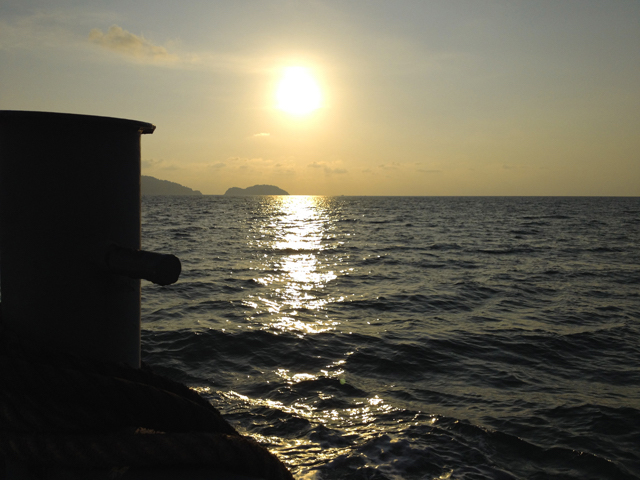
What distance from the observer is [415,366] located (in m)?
6.78

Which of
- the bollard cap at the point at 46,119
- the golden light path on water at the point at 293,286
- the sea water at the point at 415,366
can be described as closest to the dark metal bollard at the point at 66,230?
the bollard cap at the point at 46,119

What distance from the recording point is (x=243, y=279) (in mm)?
13531

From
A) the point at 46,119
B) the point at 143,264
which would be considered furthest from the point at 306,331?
the point at 46,119

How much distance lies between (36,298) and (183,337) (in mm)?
6907

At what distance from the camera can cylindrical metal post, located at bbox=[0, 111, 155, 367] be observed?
46.8 inches

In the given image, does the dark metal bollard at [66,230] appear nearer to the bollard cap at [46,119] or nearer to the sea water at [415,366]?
the bollard cap at [46,119]

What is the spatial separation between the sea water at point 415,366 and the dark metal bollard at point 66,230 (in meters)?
3.25

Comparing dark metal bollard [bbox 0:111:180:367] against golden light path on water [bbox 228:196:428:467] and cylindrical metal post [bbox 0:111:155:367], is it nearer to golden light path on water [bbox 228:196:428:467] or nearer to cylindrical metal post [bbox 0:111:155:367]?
cylindrical metal post [bbox 0:111:155:367]

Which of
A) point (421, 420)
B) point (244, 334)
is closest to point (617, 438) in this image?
point (421, 420)

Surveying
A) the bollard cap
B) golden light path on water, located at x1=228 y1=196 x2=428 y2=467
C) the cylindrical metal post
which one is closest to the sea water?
golden light path on water, located at x1=228 y1=196 x2=428 y2=467

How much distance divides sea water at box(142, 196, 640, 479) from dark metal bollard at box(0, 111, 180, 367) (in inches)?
128

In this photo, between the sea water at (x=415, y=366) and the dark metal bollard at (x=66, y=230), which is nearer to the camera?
the dark metal bollard at (x=66, y=230)

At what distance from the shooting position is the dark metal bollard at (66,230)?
1.19 m

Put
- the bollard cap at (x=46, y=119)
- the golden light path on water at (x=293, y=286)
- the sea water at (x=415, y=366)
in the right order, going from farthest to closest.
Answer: the golden light path on water at (x=293, y=286), the sea water at (x=415, y=366), the bollard cap at (x=46, y=119)
